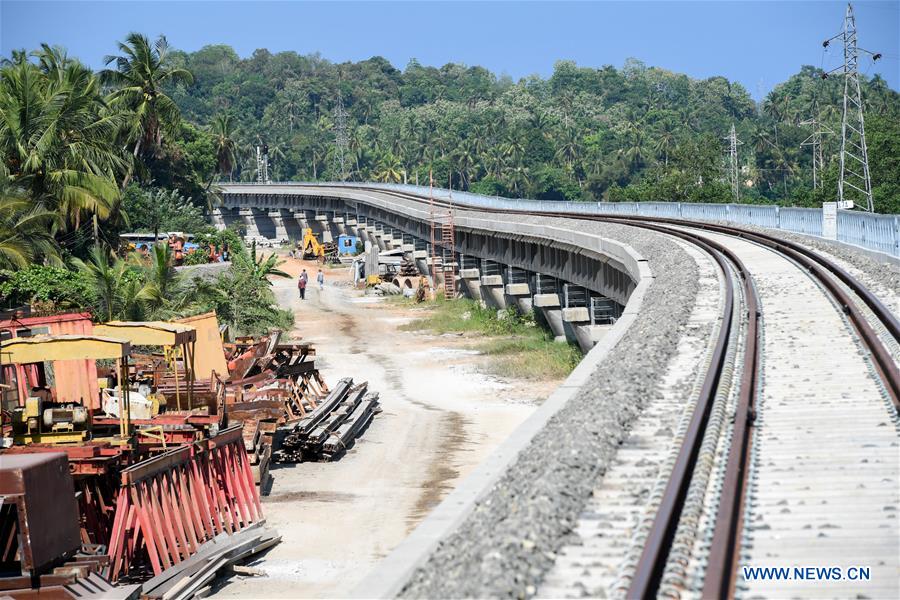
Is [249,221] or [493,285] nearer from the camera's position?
[493,285]

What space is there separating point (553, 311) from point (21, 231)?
19629 mm

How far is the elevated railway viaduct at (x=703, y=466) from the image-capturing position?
8336mm

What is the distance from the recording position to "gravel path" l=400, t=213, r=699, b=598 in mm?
8125

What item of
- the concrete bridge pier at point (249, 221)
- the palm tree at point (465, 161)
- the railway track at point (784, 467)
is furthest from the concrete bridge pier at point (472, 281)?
the palm tree at point (465, 161)

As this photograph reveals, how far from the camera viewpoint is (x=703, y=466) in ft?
34.7

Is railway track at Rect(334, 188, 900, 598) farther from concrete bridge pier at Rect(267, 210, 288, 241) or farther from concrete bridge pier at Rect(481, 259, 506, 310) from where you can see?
concrete bridge pier at Rect(267, 210, 288, 241)

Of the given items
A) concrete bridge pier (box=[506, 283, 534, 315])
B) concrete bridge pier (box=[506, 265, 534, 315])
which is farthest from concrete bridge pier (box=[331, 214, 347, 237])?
concrete bridge pier (box=[506, 283, 534, 315])

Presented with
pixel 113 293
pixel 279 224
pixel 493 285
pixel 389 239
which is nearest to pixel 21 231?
pixel 113 293

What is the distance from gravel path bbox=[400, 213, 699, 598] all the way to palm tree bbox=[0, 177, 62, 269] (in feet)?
77.5

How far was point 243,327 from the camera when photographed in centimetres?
4459

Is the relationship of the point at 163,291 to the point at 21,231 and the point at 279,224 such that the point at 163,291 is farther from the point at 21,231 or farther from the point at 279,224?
the point at 279,224

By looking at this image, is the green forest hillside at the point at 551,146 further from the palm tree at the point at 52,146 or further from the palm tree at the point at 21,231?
the palm tree at the point at 21,231

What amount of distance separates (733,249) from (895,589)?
24.2 metres

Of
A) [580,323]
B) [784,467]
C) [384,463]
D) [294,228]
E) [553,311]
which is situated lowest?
[384,463]
